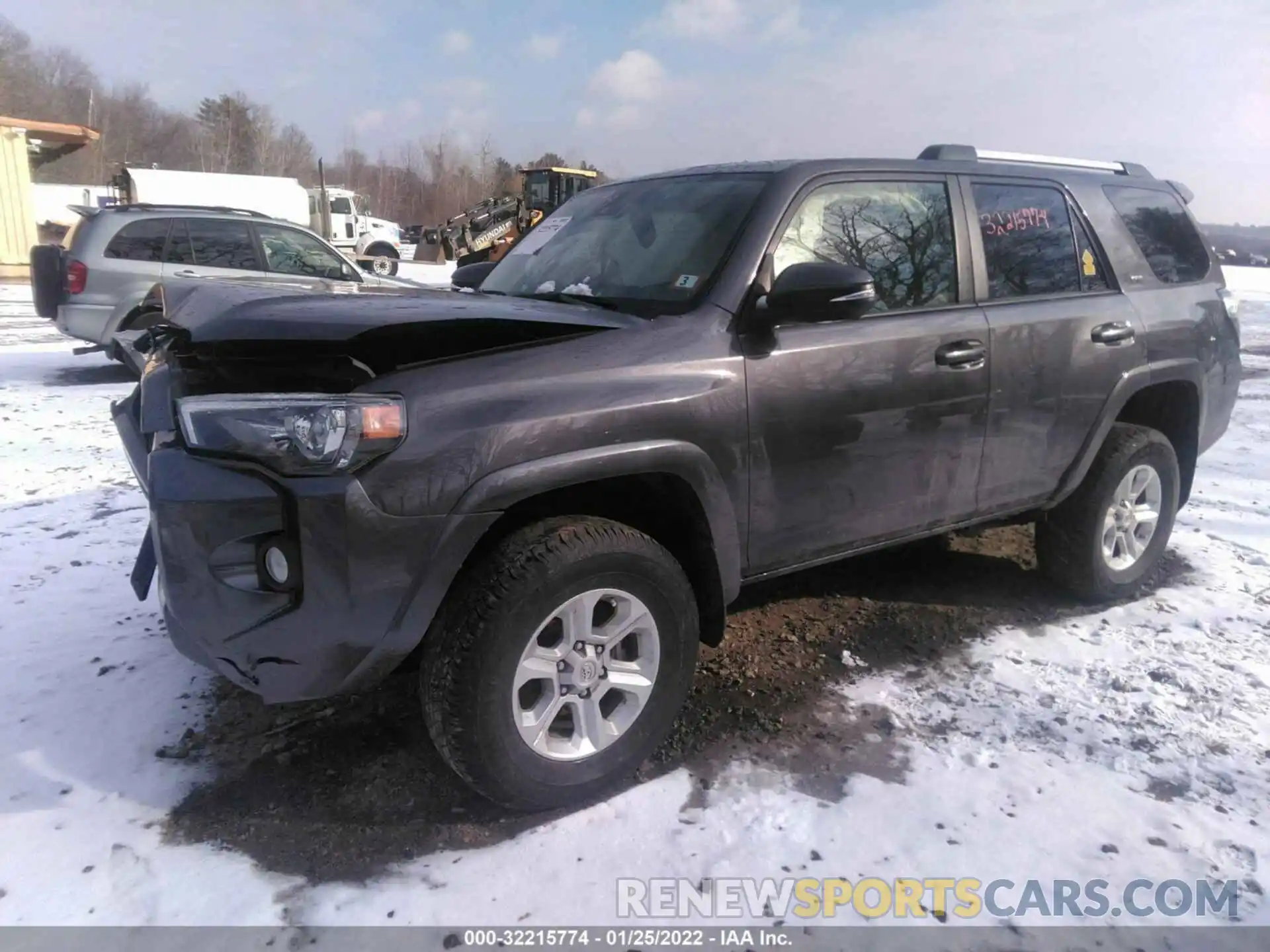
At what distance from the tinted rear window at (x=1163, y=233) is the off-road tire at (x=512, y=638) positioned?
9.88 feet

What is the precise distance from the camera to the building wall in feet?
69.6

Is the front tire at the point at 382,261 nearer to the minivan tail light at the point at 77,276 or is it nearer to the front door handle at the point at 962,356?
the minivan tail light at the point at 77,276

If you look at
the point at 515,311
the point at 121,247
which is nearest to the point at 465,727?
the point at 515,311

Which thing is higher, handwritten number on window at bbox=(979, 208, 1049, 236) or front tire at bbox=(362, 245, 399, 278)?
handwritten number on window at bbox=(979, 208, 1049, 236)

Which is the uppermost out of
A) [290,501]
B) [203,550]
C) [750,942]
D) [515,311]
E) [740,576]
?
[515,311]

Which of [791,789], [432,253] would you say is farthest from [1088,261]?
[432,253]

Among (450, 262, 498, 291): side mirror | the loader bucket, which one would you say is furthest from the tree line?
(450, 262, 498, 291): side mirror

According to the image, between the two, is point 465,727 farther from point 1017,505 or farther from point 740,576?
point 1017,505

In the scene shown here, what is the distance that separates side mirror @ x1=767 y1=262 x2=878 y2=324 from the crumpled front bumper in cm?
117

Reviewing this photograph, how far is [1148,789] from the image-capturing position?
107 inches

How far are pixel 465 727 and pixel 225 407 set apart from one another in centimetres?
103

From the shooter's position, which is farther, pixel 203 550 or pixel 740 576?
pixel 740 576

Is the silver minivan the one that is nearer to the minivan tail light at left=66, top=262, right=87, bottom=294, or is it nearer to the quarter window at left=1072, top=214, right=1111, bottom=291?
the minivan tail light at left=66, top=262, right=87, bottom=294

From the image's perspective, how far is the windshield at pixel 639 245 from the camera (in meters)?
3.00
